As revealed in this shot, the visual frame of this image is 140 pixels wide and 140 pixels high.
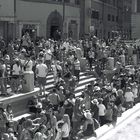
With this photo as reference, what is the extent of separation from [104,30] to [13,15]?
23954 millimetres

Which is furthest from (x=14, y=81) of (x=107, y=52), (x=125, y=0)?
(x=125, y=0)

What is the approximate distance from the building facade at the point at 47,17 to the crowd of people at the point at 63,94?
6.96 meters

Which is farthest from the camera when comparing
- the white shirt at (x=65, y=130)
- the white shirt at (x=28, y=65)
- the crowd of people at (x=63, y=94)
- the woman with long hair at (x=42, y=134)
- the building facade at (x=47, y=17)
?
the building facade at (x=47, y=17)

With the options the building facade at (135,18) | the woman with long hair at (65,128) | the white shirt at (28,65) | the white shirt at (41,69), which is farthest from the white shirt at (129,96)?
the building facade at (135,18)

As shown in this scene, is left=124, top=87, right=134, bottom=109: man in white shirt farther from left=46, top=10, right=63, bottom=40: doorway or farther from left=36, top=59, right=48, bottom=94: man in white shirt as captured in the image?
left=46, top=10, right=63, bottom=40: doorway

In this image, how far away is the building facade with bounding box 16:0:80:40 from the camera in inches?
1340

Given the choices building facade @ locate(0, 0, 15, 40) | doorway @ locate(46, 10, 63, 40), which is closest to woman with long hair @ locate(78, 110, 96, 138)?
building facade @ locate(0, 0, 15, 40)

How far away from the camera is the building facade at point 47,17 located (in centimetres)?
3403

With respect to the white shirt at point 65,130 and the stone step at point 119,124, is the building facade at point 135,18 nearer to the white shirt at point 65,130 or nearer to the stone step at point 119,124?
the stone step at point 119,124

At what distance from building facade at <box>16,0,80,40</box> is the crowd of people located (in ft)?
22.8

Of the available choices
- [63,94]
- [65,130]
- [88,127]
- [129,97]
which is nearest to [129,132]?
[88,127]

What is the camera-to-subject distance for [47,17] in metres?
37.8

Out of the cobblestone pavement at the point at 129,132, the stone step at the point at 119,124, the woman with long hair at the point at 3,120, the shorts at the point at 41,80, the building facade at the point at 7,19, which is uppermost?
the building facade at the point at 7,19

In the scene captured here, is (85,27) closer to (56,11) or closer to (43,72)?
(56,11)
